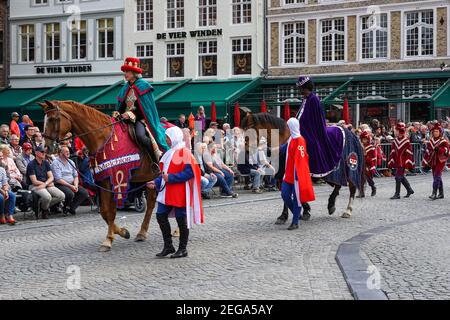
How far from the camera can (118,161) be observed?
35.0ft

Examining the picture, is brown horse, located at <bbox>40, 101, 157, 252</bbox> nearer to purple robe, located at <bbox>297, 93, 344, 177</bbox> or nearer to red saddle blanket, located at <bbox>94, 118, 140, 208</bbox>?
red saddle blanket, located at <bbox>94, 118, 140, 208</bbox>

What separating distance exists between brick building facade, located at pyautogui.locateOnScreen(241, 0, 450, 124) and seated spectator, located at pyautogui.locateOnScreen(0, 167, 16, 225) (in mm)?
20675

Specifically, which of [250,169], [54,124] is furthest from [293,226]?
[250,169]

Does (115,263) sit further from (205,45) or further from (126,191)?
(205,45)

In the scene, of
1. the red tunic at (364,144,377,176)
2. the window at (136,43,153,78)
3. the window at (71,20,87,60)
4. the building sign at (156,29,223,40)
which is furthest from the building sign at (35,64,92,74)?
the red tunic at (364,144,377,176)

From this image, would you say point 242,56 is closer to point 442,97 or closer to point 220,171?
point 442,97

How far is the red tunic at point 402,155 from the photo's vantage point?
1762 cm

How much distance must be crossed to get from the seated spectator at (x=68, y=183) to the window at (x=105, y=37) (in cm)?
2632

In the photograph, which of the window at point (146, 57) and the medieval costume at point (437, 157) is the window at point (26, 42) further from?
the medieval costume at point (437, 157)

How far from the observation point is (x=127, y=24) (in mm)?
41156

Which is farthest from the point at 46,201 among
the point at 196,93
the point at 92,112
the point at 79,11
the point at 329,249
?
the point at 79,11

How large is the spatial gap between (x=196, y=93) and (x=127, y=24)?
6.92 meters

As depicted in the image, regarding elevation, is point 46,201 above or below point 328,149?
below

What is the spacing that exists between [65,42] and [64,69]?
1.62 metres
